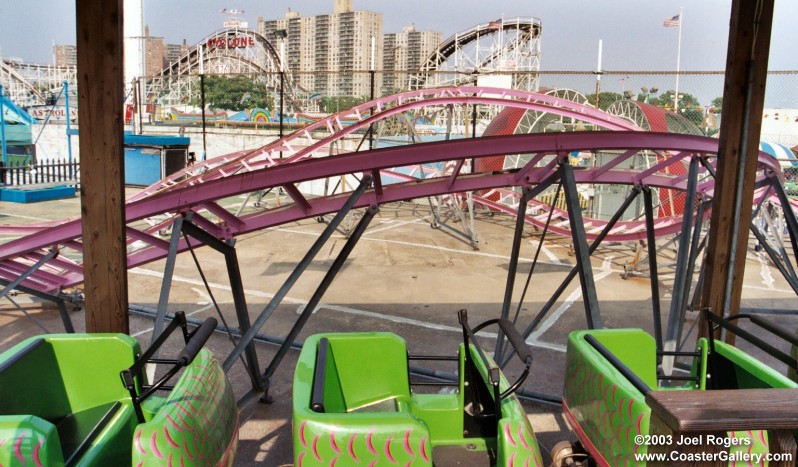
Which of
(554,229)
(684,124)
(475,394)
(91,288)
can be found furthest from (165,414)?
(684,124)

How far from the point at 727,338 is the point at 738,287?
0.38 m

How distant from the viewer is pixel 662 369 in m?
4.99

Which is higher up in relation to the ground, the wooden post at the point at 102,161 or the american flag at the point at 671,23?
the american flag at the point at 671,23

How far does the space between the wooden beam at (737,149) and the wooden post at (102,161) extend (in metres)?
3.62

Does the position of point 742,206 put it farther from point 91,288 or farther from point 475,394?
point 91,288

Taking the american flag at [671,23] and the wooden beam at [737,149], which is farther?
the american flag at [671,23]

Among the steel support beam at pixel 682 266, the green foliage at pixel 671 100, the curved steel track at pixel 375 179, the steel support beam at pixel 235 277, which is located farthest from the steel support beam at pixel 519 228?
the green foliage at pixel 671 100

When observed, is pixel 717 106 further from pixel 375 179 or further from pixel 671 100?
pixel 375 179

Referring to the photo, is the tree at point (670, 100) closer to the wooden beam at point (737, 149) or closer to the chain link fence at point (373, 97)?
the chain link fence at point (373, 97)

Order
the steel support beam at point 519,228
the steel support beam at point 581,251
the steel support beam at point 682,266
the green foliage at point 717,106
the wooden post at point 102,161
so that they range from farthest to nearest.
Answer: the green foliage at point 717,106 → the steel support beam at point 682,266 → the steel support beam at point 519,228 → the steel support beam at point 581,251 → the wooden post at point 102,161

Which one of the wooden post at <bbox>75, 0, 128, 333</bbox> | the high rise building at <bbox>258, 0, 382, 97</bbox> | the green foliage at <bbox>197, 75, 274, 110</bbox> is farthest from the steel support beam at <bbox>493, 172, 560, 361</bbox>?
the high rise building at <bbox>258, 0, 382, 97</bbox>

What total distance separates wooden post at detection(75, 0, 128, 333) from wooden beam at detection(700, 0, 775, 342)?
11.9 ft

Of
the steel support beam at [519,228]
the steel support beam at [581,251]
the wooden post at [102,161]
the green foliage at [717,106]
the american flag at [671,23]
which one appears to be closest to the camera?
the wooden post at [102,161]

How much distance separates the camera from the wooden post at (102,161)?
3.36 meters
